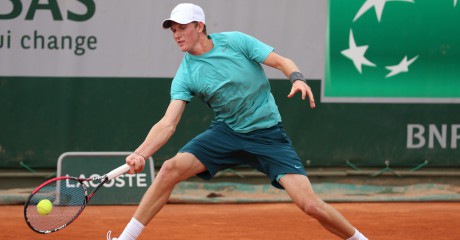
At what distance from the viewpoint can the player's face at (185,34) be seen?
4.87 metres

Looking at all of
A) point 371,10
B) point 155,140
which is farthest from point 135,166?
point 371,10

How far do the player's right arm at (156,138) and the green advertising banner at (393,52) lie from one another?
318cm

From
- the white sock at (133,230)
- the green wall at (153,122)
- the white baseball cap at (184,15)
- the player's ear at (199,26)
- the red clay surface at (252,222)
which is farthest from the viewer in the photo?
the green wall at (153,122)

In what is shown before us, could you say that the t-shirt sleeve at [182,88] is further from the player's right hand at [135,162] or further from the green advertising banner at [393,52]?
the green advertising banner at [393,52]

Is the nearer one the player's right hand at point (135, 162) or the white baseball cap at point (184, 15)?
the player's right hand at point (135, 162)

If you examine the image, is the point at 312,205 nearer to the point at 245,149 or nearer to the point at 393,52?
the point at 245,149

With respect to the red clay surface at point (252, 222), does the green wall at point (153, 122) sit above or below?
above

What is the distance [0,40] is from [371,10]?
2.99 metres

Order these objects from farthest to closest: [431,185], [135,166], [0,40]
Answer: [431,185], [0,40], [135,166]

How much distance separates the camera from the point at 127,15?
766cm

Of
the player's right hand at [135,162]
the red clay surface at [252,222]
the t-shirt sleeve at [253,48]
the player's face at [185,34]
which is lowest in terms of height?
the red clay surface at [252,222]

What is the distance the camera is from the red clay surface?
6402 millimetres

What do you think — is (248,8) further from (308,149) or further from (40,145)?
(40,145)

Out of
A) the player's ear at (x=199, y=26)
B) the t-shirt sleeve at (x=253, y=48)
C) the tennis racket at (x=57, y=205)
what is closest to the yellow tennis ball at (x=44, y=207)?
the tennis racket at (x=57, y=205)
